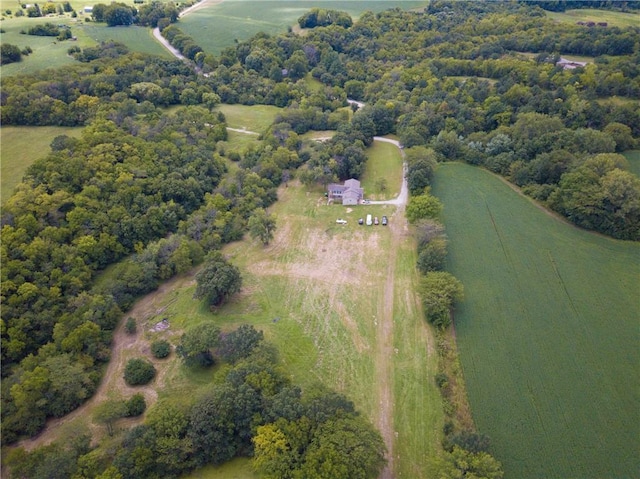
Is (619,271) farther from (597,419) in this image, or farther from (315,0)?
(315,0)

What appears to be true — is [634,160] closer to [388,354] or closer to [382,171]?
[382,171]

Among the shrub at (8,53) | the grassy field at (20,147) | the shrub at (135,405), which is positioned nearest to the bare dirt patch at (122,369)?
the shrub at (135,405)

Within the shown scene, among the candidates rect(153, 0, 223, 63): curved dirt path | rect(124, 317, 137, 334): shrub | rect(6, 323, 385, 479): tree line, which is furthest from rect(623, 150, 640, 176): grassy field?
rect(153, 0, 223, 63): curved dirt path

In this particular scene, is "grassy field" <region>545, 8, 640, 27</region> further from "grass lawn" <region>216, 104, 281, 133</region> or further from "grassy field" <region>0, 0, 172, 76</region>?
"grassy field" <region>0, 0, 172, 76</region>

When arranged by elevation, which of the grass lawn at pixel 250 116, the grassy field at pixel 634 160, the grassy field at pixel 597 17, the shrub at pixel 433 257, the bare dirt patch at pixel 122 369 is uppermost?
the grassy field at pixel 597 17

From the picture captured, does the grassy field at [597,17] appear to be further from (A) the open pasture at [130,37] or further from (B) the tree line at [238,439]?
(B) the tree line at [238,439]

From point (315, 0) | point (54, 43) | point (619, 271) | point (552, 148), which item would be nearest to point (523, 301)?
point (619, 271)

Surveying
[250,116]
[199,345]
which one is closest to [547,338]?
[199,345]
